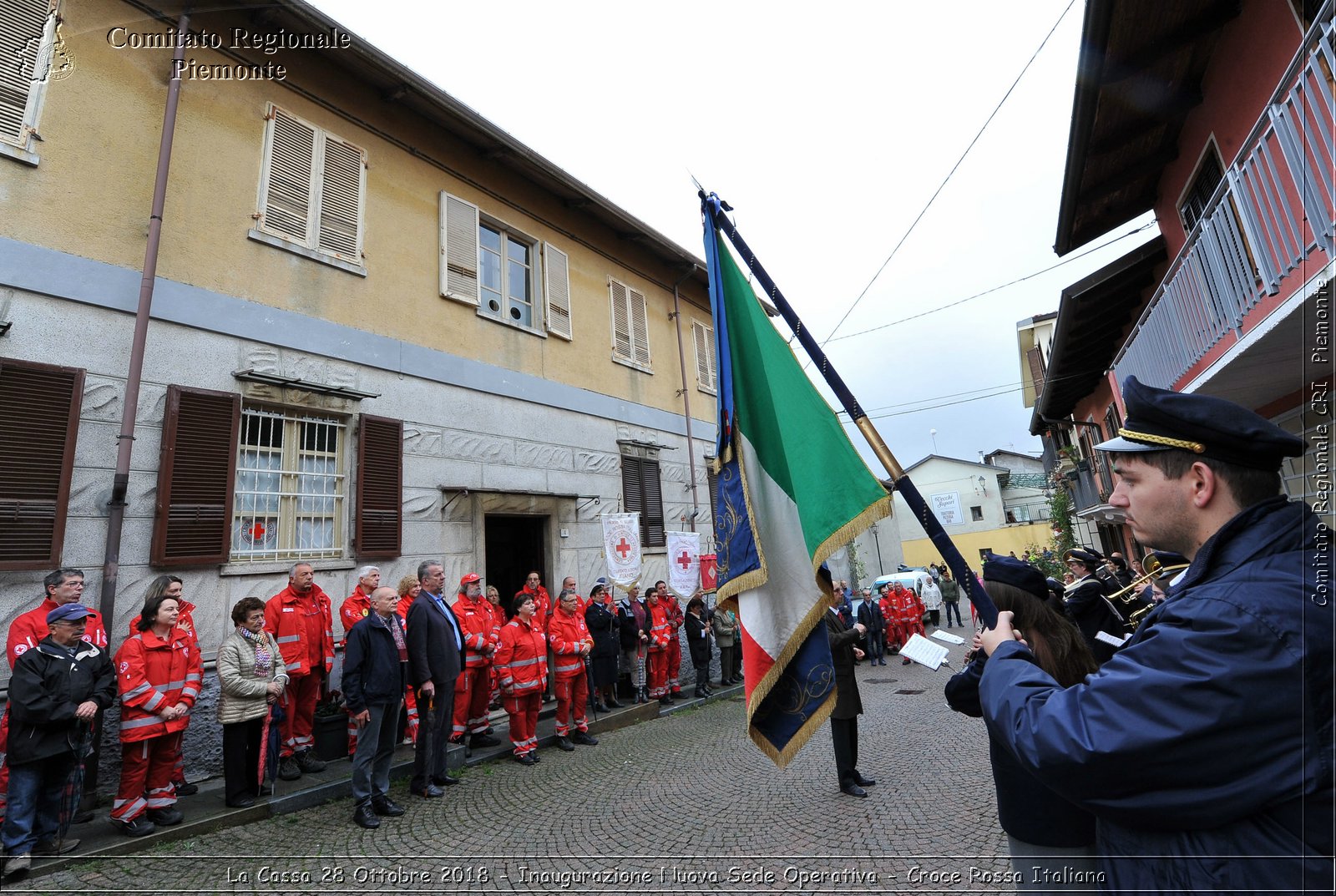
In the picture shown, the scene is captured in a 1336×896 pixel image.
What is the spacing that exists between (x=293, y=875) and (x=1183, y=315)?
1012 cm

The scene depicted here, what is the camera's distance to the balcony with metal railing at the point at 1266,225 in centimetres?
427

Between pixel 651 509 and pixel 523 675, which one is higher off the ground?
pixel 651 509

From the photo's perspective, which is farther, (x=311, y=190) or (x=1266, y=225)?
(x=311, y=190)

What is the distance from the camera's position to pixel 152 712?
5094mm

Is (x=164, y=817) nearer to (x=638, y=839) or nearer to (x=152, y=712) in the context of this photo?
(x=152, y=712)

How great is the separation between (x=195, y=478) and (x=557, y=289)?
22.5ft

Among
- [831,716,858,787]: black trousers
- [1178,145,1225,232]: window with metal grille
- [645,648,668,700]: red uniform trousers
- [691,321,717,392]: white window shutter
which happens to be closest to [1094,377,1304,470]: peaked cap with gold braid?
[831,716,858,787]: black trousers

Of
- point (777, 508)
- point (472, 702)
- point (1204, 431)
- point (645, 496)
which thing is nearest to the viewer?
point (1204, 431)

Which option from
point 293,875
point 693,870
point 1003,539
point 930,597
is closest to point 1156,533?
point 693,870

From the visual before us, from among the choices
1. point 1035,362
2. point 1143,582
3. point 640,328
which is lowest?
point 1143,582

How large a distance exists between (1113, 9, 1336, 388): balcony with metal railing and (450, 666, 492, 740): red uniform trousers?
8.30m

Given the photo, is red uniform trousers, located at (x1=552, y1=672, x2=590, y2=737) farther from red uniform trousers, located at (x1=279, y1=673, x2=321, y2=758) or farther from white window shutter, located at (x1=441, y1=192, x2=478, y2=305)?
white window shutter, located at (x1=441, y1=192, x2=478, y2=305)

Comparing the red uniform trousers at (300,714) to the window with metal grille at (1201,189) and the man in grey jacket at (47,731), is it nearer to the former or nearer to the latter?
the man in grey jacket at (47,731)

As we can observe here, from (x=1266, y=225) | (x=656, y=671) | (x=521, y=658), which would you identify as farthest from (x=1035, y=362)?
(x=521, y=658)
